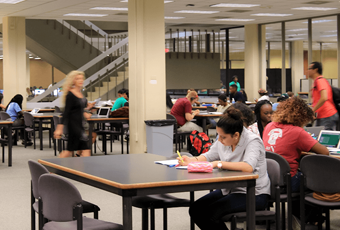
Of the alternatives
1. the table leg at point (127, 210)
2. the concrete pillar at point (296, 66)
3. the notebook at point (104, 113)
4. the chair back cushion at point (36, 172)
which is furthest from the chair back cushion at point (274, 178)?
the concrete pillar at point (296, 66)

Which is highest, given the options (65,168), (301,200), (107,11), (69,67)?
(107,11)

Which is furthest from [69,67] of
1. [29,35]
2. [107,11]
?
[107,11]

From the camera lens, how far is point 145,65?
9.30m

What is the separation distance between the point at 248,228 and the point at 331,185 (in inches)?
36.5

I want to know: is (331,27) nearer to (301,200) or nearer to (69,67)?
(69,67)

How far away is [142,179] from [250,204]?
0.71 meters

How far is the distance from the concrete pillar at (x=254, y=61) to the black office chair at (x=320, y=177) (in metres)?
13.5

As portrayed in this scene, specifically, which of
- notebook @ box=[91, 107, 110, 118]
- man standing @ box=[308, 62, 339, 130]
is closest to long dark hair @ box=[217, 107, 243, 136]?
man standing @ box=[308, 62, 339, 130]

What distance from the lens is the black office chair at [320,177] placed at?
3.55 meters

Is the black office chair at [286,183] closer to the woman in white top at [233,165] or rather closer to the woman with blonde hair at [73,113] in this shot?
the woman in white top at [233,165]

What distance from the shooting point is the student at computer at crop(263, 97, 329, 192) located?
402 centimetres

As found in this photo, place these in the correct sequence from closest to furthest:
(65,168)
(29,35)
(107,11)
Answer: (65,168)
(107,11)
(29,35)

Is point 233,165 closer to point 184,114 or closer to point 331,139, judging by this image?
point 331,139

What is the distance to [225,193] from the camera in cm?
341
